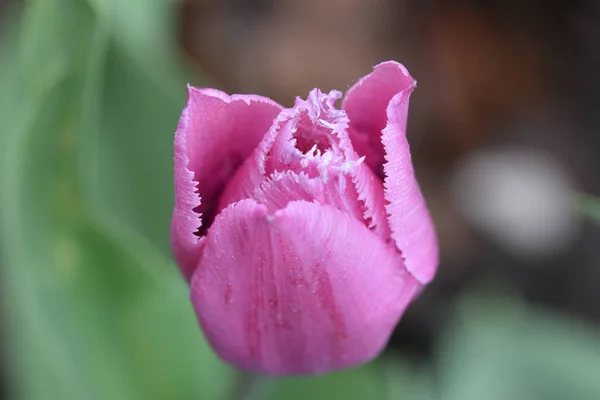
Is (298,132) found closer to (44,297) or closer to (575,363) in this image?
(44,297)

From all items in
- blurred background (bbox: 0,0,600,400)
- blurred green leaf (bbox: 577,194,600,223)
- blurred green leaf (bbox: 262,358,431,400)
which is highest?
blurred green leaf (bbox: 577,194,600,223)

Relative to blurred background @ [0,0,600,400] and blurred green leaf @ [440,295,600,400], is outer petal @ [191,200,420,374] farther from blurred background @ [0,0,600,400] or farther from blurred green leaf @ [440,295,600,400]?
blurred green leaf @ [440,295,600,400]

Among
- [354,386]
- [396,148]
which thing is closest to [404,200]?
[396,148]

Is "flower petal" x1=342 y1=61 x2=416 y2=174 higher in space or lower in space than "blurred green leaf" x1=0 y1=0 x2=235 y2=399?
higher

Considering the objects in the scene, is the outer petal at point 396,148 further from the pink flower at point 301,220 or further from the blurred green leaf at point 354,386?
the blurred green leaf at point 354,386

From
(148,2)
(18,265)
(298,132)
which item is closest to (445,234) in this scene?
(148,2)

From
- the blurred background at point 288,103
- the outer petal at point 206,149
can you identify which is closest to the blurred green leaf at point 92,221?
the blurred background at point 288,103

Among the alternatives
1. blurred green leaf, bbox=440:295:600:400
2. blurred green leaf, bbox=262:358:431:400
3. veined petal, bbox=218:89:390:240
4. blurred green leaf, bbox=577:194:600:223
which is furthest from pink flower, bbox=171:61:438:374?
blurred green leaf, bbox=440:295:600:400

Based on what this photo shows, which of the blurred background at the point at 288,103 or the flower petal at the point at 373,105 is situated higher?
the flower petal at the point at 373,105

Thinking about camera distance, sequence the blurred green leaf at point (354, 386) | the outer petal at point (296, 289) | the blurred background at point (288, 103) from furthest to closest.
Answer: the blurred green leaf at point (354, 386) → the blurred background at point (288, 103) → the outer petal at point (296, 289)
